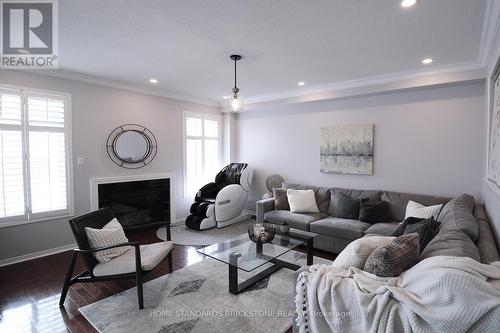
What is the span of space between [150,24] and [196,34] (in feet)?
1.41

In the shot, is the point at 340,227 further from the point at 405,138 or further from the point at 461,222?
the point at 405,138

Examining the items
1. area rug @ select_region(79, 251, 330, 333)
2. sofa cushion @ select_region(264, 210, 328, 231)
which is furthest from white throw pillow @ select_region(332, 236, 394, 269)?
sofa cushion @ select_region(264, 210, 328, 231)

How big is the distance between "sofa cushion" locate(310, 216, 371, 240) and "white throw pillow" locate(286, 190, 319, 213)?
1.45 feet

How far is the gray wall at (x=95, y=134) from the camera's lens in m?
3.54

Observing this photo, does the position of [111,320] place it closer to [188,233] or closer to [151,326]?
[151,326]

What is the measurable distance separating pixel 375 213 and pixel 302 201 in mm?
1135

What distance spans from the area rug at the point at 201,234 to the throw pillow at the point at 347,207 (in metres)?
1.75

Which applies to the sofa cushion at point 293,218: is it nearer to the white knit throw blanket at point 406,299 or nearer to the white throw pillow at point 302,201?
the white throw pillow at point 302,201

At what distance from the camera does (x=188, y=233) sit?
4695mm

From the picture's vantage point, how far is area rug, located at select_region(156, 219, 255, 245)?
428 cm

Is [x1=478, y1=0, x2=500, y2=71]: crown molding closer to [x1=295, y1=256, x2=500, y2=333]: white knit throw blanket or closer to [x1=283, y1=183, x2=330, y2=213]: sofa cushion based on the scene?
[x1=295, y1=256, x2=500, y2=333]: white knit throw blanket

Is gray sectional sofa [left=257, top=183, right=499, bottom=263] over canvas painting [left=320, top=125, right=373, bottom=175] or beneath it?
beneath

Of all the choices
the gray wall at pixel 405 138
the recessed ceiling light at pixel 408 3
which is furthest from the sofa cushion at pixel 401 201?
the recessed ceiling light at pixel 408 3

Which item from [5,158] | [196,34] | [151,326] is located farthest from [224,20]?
[5,158]
